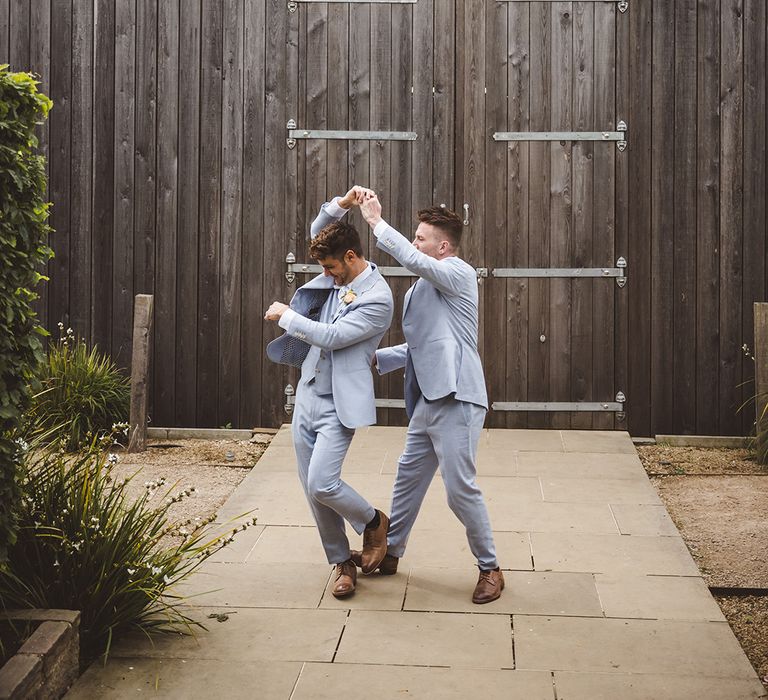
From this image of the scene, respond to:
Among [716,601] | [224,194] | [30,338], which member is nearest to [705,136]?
[224,194]

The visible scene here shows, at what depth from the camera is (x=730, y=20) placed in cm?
799

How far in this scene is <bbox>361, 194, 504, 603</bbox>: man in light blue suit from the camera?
457 centimetres

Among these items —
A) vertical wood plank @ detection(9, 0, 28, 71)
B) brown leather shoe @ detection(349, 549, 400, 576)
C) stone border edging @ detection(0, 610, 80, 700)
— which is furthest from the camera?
vertical wood plank @ detection(9, 0, 28, 71)

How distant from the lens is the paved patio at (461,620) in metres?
3.78

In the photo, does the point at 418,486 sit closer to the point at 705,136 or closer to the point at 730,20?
the point at 705,136

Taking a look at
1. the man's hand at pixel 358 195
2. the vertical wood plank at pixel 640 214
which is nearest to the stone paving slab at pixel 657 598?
the man's hand at pixel 358 195

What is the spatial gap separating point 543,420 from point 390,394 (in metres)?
1.17

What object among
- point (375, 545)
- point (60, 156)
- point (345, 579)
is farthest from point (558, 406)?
point (60, 156)

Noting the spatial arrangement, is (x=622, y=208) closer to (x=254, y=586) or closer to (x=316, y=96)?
(x=316, y=96)

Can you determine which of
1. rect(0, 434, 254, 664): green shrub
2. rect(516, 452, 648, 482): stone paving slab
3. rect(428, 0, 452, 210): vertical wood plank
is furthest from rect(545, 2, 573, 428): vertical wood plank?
rect(0, 434, 254, 664): green shrub

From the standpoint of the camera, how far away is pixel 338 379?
4.62 meters

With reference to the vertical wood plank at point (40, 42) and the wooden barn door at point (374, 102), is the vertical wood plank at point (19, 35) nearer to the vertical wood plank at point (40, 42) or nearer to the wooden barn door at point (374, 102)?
the vertical wood plank at point (40, 42)

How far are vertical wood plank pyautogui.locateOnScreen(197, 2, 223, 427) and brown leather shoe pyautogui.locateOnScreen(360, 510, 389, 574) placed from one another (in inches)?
148

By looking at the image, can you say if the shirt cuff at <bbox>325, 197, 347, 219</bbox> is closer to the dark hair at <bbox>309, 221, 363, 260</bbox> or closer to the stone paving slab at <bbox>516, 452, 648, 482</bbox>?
the dark hair at <bbox>309, 221, 363, 260</bbox>
